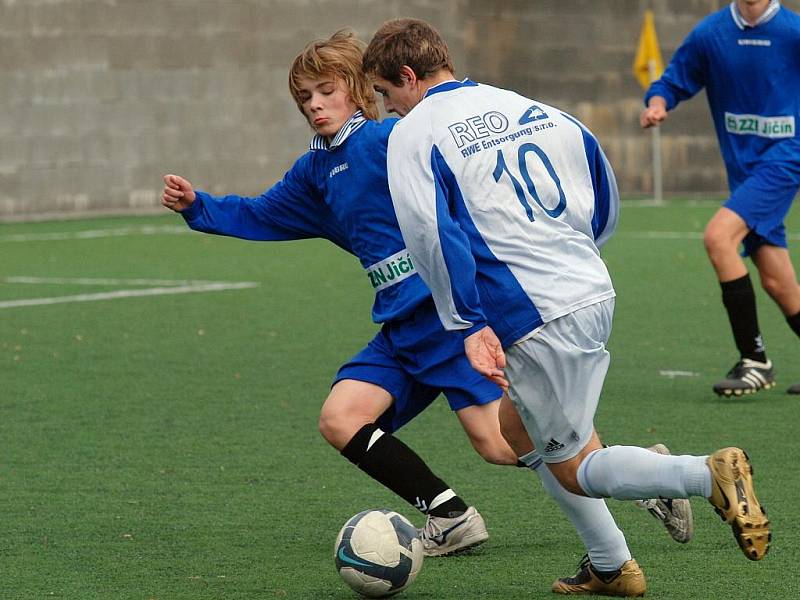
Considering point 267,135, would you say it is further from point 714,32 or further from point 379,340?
point 379,340

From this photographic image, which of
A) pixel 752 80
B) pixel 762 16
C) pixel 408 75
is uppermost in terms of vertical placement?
pixel 762 16

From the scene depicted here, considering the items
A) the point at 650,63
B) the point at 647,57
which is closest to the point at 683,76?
the point at 650,63

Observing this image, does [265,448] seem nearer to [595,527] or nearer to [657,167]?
[595,527]

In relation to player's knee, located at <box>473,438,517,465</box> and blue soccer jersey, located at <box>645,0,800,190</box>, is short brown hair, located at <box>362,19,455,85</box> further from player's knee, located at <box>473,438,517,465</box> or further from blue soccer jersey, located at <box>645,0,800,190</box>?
blue soccer jersey, located at <box>645,0,800,190</box>

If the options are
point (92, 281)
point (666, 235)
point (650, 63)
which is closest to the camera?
point (92, 281)

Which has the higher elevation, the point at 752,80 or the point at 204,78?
the point at 204,78

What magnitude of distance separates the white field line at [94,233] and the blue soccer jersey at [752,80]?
10148 millimetres

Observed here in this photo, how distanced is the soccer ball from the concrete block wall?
1496 centimetres

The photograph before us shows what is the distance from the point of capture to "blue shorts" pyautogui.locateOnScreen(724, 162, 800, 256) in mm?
7680

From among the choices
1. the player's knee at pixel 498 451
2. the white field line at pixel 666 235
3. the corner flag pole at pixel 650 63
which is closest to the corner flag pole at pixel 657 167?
the corner flag pole at pixel 650 63

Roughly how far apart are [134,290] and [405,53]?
8.61m

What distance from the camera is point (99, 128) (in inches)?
766

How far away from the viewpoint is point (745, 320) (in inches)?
306

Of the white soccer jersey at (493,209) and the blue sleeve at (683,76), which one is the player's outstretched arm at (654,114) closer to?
the blue sleeve at (683,76)
